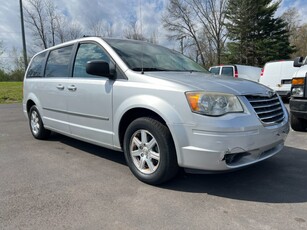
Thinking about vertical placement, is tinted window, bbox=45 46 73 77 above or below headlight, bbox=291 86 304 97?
above

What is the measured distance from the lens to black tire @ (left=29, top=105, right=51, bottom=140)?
5344 mm

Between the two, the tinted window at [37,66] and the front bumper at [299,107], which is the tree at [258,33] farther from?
the tinted window at [37,66]

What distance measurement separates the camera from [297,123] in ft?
18.8

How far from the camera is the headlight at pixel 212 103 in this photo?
2697mm

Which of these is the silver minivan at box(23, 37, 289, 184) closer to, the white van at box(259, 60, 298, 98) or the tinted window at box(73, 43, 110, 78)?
the tinted window at box(73, 43, 110, 78)

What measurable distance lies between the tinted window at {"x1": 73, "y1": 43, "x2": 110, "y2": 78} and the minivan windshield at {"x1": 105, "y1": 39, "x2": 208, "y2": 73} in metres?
0.19

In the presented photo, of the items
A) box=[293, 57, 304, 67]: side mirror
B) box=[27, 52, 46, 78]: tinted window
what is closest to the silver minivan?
box=[27, 52, 46, 78]: tinted window

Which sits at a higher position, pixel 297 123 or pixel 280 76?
pixel 280 76

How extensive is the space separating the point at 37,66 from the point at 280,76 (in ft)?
30.2

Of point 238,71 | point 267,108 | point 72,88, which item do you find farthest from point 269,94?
point 238,71

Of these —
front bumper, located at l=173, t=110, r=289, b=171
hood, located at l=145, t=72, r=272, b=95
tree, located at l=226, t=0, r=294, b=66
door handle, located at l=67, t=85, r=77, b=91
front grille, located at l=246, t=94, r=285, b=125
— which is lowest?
front bumper, located at l=173, t=110, r=289, b=171

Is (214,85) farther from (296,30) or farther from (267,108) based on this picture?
(296,30)

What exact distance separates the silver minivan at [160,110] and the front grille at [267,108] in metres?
0.01

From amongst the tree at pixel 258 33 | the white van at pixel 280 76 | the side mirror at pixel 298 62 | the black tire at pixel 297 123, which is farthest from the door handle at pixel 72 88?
the tree at pixel 258 33
